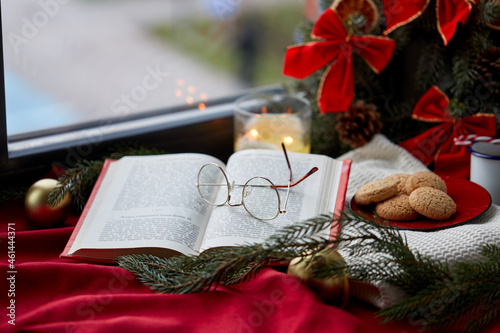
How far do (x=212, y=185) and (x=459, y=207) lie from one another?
1.39 feet

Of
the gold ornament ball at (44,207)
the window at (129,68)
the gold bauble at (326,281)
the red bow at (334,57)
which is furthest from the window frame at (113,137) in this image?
the gold bauble at (326,281)

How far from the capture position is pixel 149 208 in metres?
0.88

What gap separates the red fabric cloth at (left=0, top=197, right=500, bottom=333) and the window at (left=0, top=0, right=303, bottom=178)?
0.36 m

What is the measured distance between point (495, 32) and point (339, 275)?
0.60 metres

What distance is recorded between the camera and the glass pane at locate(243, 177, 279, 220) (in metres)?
0.84

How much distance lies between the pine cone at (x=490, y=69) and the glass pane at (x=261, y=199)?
0.48 m

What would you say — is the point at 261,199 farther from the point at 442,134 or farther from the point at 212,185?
the point at 442,134

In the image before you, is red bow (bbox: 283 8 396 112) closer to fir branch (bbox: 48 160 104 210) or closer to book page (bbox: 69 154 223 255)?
book page (bbox: 69 154 223 255)

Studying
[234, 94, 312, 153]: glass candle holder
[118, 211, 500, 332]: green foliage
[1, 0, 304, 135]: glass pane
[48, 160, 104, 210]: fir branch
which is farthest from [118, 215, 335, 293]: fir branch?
[1, 0, 304, 135]: glass pane

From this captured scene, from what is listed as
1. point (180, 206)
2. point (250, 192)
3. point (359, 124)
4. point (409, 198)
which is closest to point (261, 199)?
point (250, 192)

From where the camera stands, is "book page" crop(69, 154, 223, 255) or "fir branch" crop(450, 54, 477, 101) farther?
"fir branch" crop(450, 54, 477, 101)

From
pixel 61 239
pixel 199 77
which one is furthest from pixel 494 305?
pixel 199 77

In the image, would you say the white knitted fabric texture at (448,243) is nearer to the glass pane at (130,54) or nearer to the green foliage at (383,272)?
the green foliage at (383,272)

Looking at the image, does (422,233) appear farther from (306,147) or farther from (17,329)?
(17,329)
